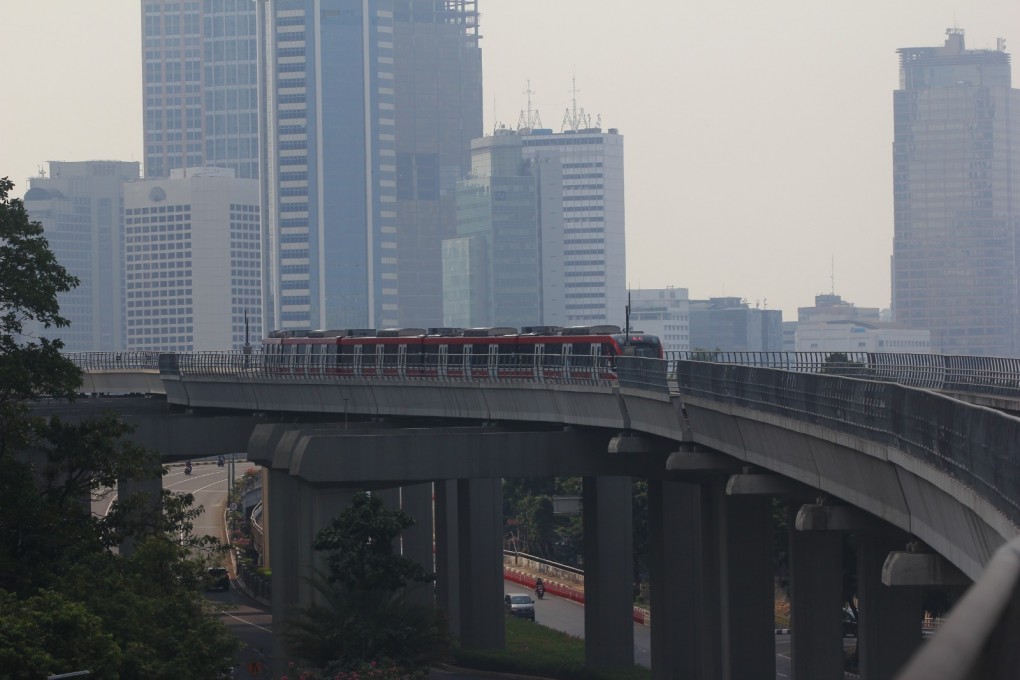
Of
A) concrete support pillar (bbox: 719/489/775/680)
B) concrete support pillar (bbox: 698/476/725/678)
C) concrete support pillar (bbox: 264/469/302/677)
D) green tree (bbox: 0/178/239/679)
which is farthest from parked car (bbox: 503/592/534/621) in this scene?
green tree (bbox: 0/178/239/679)

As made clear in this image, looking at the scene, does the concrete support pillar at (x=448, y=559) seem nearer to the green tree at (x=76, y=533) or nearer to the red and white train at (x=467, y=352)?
the red and white train at (x=467, y=352)

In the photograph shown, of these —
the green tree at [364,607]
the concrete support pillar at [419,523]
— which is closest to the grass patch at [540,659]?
the concrete support pillar at [419,523]

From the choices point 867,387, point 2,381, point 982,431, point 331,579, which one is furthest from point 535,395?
point 982,431

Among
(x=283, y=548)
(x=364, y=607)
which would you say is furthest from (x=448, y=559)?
(x=364, y=607)

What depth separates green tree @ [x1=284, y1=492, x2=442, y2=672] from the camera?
47500 mm

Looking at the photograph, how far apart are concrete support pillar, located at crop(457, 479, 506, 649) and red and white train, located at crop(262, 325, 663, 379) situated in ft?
18.8

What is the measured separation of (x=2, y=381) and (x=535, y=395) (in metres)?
25.2

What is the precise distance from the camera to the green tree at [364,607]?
47.5m

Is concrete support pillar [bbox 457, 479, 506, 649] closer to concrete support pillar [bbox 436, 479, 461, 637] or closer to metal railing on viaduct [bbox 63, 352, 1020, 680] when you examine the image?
metal railing on viaduct [bbox 63, 352, 1020, 680]

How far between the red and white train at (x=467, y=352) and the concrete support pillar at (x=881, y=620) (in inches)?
567

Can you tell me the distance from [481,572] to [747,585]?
84.1 ft

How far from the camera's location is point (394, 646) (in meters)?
47.6

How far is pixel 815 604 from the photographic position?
4247 centimetres

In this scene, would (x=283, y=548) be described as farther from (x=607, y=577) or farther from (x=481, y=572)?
(x=607, y=577)
